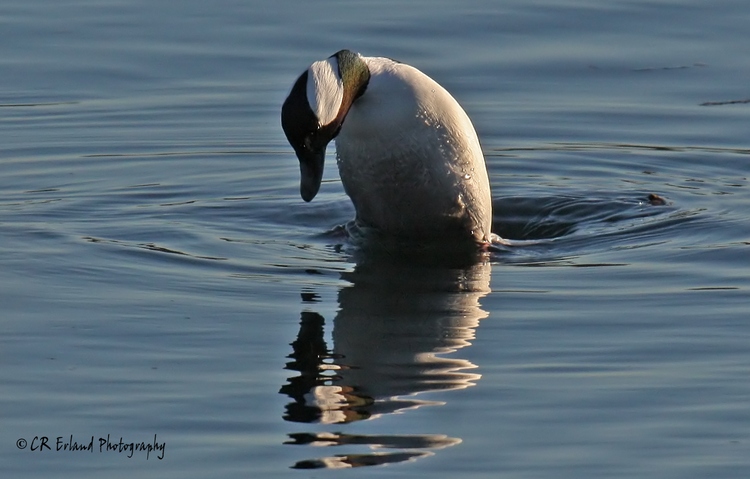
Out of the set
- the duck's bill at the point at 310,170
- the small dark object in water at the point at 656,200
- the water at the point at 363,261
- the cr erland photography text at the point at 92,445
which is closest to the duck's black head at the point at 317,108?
the duck's bill at the point at 310,170

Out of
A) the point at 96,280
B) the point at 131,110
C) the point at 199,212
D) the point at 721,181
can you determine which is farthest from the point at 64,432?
the point at 131,110

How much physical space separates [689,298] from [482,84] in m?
5.59

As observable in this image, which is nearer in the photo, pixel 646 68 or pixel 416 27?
pixel 646 68

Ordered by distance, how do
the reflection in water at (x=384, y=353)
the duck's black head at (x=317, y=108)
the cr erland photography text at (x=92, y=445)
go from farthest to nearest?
the duck's black head at (x=317, y=108), the reflection in water at (x=384, y=353), the cr erland photography text at (x=92, y=445)

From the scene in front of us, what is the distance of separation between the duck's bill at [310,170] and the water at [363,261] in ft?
1.46

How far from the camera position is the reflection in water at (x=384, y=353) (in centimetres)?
524

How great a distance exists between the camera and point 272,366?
609 centimetres

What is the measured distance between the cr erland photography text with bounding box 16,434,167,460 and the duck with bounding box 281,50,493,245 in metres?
2.48

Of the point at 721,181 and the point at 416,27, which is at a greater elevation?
the point at 416,27

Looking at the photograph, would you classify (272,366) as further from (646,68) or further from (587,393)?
(646,68)

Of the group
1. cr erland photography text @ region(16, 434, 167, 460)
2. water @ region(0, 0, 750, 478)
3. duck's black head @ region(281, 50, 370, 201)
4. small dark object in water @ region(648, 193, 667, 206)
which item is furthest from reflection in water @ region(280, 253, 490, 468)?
small dark object in water @ region(648, 193, 667, 206)

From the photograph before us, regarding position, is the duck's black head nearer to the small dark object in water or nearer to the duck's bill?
the duck's bill

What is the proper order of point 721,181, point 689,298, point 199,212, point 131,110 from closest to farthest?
point 689,298 → point 199,212 → point 721,181 → point 131,110

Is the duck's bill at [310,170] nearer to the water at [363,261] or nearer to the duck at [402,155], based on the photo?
the duck at [402,155]
